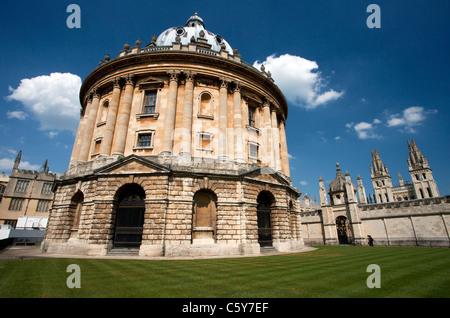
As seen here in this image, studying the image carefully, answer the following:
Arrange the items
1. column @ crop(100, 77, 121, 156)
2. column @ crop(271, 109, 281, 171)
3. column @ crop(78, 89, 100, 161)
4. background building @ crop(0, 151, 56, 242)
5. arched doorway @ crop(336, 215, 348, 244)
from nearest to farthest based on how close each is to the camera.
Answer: column @ crop(100, 77, 121, 156), column @ crop(78, 89, 100, 161), column @ crop(271, 109, 281, 171), arched doorway @ crop(336, 215, 348, 244), background building @ crop(0, 151, 56, 242)

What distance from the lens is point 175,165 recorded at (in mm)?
18297

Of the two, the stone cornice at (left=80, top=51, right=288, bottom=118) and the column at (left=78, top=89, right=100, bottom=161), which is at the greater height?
the stone cornice at (left=80, top=51, right=288, bottom=118)

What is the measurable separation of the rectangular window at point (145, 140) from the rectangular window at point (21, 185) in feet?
167

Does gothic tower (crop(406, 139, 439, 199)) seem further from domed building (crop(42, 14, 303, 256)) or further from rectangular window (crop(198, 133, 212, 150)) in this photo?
rectangular window (crop(198, 133, 212, 150))

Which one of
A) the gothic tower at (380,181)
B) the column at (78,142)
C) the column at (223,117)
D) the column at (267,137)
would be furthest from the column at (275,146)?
the gothic tower at (380,181)

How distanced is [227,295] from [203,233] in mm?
12500

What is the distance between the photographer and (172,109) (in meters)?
20.6

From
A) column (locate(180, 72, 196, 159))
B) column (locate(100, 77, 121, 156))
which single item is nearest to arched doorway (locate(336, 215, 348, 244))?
column (locate(180, 72, 196, 159))

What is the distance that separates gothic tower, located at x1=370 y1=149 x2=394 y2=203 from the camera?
85.0m

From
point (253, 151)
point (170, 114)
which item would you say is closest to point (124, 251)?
point (170, 114)

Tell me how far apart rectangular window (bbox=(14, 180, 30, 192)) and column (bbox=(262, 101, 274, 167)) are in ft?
194

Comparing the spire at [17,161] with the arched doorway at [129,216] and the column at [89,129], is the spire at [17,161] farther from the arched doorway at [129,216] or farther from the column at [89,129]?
the arched doorway at [129,216]
